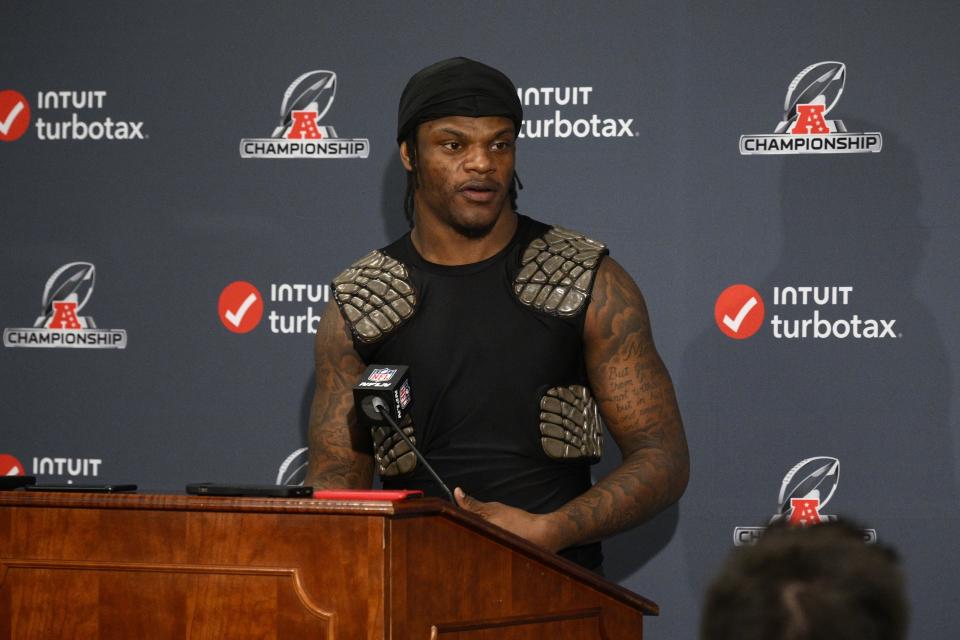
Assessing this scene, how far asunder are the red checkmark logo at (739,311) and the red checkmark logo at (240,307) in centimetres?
147

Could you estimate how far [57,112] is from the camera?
4.18 m

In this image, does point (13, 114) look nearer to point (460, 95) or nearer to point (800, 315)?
point (460, 95)

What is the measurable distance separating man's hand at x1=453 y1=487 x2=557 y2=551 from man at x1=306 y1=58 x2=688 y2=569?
0.39 m

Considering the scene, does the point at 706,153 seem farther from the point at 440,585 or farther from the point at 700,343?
the point at 440,585

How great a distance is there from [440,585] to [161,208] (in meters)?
2.50

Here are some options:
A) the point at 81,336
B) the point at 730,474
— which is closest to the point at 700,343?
the point at 730,474

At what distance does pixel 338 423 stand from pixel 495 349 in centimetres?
48

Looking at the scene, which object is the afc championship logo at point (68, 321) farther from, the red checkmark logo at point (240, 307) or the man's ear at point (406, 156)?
the man's ear at point (406, 156)

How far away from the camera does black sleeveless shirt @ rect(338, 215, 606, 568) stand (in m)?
3.04

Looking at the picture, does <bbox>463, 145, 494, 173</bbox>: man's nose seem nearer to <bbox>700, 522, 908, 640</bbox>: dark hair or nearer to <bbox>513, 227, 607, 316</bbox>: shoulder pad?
<bbox>513, 227, 607, 316</bbox>: shoulder pad

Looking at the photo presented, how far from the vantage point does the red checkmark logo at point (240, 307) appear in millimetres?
3984

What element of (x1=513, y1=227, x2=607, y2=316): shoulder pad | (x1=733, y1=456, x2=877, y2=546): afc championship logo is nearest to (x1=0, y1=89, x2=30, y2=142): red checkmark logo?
(x1=513, y1=227, x2=607, y2=316): shoulder pad

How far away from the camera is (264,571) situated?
191cm

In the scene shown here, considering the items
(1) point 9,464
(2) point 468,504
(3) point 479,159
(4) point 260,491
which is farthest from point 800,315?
(1) point 9,464
